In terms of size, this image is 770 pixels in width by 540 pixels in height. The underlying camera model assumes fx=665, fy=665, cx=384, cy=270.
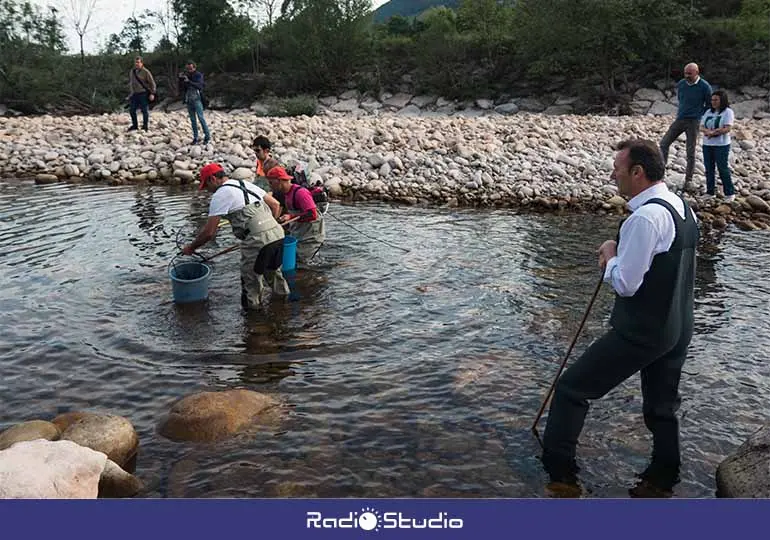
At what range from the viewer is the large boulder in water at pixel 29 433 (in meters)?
5.09

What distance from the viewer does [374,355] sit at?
23.1 feet

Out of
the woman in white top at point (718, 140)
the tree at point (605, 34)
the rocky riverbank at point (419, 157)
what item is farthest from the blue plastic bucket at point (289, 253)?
the tree at point (605, 34)

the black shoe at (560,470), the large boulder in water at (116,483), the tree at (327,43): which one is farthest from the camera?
the tree at (327,43)

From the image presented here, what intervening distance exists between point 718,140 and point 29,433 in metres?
12.6

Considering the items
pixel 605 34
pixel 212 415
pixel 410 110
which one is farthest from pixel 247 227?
pixel 410 110

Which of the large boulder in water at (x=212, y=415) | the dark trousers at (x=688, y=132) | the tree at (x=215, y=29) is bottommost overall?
the large boulder in water at (x=212, y=415)

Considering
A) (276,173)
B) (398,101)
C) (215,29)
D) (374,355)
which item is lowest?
(374,355)

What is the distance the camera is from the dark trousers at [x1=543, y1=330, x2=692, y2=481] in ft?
13.6

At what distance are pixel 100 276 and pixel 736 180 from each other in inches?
504

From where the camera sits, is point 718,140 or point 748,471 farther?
point 718,140

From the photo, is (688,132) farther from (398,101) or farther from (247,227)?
(398,101)

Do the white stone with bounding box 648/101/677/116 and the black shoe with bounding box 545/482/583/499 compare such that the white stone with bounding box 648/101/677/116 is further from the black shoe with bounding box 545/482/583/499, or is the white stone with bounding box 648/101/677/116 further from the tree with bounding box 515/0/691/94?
the black shoe with bounding box 545/482/583/499

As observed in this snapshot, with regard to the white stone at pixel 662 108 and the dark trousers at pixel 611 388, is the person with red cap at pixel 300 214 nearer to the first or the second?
the dark trousers at pixel 611 388

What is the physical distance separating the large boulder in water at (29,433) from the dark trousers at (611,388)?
3.80m
